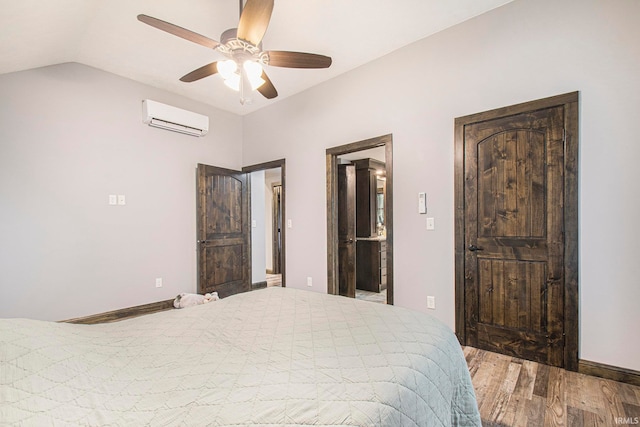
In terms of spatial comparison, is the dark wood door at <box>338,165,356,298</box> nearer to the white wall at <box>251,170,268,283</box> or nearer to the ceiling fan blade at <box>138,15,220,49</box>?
the white wall at <box>251,170,268,283</box>

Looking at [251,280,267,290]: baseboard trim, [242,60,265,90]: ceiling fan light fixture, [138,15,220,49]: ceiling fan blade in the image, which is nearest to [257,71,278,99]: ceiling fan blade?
[242,60,265,90]: ceiling fan light fixture

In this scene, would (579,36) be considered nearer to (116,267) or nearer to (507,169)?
(507,169)

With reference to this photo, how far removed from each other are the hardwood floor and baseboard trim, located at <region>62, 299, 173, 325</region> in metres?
3.63

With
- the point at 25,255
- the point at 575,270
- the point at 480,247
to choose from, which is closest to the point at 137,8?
the point at 25,255

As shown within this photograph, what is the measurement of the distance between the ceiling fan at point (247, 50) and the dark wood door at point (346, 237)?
205 cm

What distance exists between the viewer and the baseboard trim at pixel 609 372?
1.92 meters

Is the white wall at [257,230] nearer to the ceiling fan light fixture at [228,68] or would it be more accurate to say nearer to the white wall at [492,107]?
the white wall at [492,107]

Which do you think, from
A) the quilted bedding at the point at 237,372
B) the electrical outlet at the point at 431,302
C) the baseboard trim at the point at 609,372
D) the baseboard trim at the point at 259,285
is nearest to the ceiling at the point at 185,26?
the quilted bedding at the point at 237,372

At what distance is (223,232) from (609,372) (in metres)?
4.32

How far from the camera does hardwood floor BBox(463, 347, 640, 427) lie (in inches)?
64.0

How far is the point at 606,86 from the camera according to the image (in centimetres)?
202

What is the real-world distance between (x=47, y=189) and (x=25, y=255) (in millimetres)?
687

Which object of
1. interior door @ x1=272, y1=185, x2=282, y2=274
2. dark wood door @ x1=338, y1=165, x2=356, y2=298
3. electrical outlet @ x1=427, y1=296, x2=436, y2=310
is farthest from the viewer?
interior door @ x1=272, y1=185, x2=282, y2=274

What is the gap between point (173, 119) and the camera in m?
3.81
